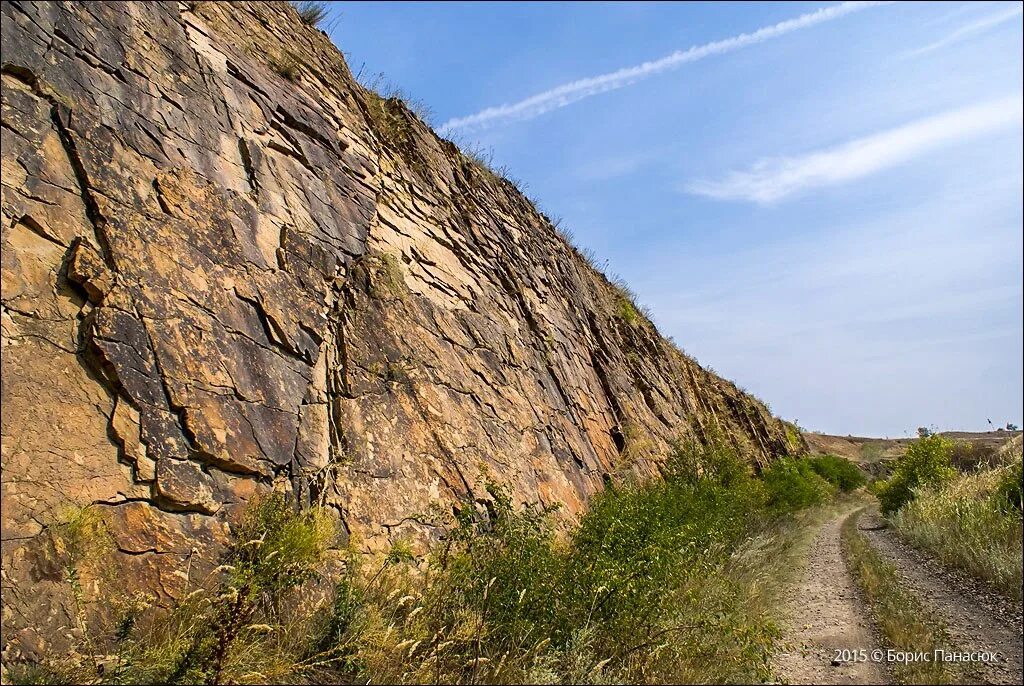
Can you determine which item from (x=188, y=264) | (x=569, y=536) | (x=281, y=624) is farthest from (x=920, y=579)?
(x=188, y=264)

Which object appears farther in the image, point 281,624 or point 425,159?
point 425,159

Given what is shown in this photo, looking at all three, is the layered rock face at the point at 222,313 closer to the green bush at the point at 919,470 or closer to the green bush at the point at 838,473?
the green bush at the point at 919,470

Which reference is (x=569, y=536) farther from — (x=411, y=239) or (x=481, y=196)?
(x=481, y=196)

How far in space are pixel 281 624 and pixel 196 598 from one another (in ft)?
2.14

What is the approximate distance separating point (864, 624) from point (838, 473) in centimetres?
3436

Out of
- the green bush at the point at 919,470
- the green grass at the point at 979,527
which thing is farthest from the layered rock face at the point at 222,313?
the green bush at the point at 919,470

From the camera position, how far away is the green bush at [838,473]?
35.2 metres

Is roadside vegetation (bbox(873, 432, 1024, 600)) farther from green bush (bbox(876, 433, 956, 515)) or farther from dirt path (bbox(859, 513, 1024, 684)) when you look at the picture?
dirt path (bbox(859, 513, 1024, 684))

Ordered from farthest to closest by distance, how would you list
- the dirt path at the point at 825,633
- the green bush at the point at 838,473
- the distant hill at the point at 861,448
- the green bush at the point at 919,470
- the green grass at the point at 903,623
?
1. the distant hill at the point at 861,448
2. the green bush at the point at 838,473
3. the green bush at the point at 919,470
4. the dirt path at the point at 825,633
5. the green grass at the point at 903,623

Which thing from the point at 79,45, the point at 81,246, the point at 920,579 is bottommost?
the point at 920,579

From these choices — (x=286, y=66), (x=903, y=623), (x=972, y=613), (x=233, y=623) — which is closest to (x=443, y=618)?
(x=233, y=623)

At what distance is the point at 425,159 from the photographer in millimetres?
12211

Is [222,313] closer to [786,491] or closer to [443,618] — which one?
[443,618]

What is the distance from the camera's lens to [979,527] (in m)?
9.47
